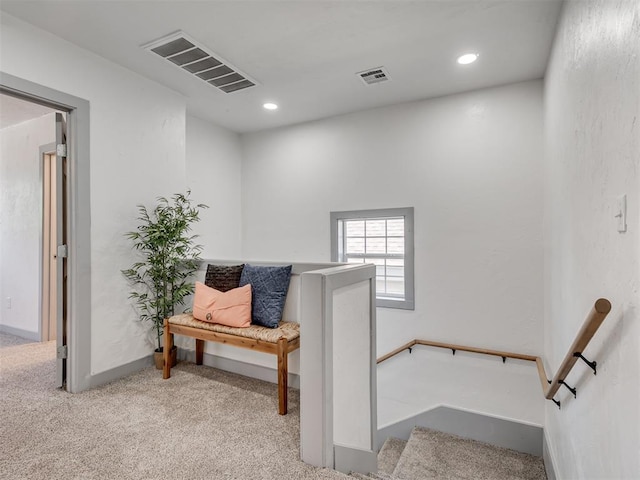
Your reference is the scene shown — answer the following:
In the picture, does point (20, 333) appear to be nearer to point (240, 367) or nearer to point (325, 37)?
point (240, 367)

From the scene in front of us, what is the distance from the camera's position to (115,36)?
8.29 ft

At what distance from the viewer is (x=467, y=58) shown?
114 inches

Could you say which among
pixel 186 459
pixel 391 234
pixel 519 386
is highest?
pixel 391 234

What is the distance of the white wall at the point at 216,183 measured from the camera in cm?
421

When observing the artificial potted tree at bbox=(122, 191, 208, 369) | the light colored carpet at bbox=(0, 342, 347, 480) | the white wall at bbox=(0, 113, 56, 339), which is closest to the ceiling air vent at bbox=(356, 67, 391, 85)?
the artificial potted tree at bbox=(122, 191, 208, 369)

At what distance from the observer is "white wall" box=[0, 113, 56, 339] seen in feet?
13.1

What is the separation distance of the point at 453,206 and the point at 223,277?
2451 mm

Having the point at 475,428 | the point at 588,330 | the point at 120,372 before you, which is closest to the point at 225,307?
the point at 120,372

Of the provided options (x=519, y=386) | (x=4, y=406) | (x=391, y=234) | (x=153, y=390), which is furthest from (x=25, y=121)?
(x=519, y=386)

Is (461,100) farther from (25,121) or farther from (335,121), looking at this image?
(25,121)

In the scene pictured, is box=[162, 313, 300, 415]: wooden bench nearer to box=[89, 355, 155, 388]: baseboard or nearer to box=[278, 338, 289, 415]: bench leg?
box=[278, 338, 289, 415]: bench leg

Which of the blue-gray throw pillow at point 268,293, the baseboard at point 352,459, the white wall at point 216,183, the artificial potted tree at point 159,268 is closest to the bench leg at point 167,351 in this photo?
the artificial potted tree at point 159,268

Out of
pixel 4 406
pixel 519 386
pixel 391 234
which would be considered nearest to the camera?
pixel 4 406

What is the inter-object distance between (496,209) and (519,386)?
5.62ft
